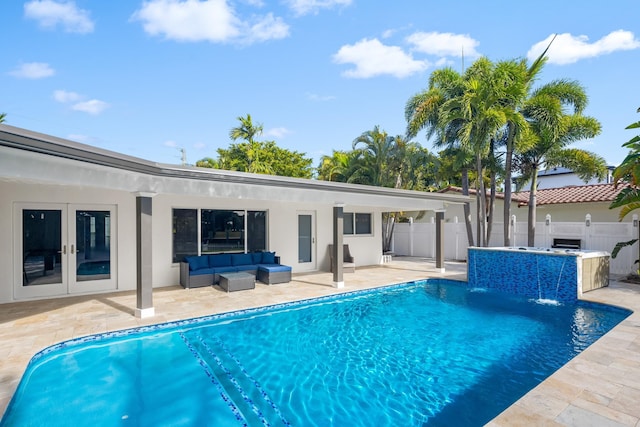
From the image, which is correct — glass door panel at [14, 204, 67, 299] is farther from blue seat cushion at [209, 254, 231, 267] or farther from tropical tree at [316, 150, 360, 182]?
tropical tree at [316, 150, 360, 182]

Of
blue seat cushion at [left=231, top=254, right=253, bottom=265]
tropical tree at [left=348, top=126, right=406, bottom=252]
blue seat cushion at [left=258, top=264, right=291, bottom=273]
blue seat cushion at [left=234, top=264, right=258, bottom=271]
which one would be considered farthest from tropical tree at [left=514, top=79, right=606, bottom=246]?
blue seat cushion at [left=231, top=254, right=253, bottom=265]

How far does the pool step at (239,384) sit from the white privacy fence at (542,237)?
14259 millimetres

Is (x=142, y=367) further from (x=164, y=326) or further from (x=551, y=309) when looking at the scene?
(x=551, y=309)

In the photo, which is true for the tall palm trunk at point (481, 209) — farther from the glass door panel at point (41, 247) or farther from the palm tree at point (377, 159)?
the glass door panel at point (41, 247)

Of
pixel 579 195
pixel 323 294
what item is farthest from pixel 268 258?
pixel 579 195

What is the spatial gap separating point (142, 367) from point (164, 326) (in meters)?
1.59

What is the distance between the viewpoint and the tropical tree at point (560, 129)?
1373cm

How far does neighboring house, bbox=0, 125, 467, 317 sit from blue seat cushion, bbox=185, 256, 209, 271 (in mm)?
558

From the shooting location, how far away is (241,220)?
38.6 ft

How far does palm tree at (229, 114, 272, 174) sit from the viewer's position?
29375mm

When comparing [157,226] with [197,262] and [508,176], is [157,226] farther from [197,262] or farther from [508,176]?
[508,176]

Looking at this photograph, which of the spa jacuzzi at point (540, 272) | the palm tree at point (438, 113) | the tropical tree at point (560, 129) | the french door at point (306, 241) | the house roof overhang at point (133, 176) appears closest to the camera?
the house roof overhang at point (133, 176)

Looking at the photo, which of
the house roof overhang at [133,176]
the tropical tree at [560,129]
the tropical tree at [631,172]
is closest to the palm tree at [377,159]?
the tropical tree at [560,129]

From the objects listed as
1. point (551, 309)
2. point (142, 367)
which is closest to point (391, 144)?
point (551, 309)
